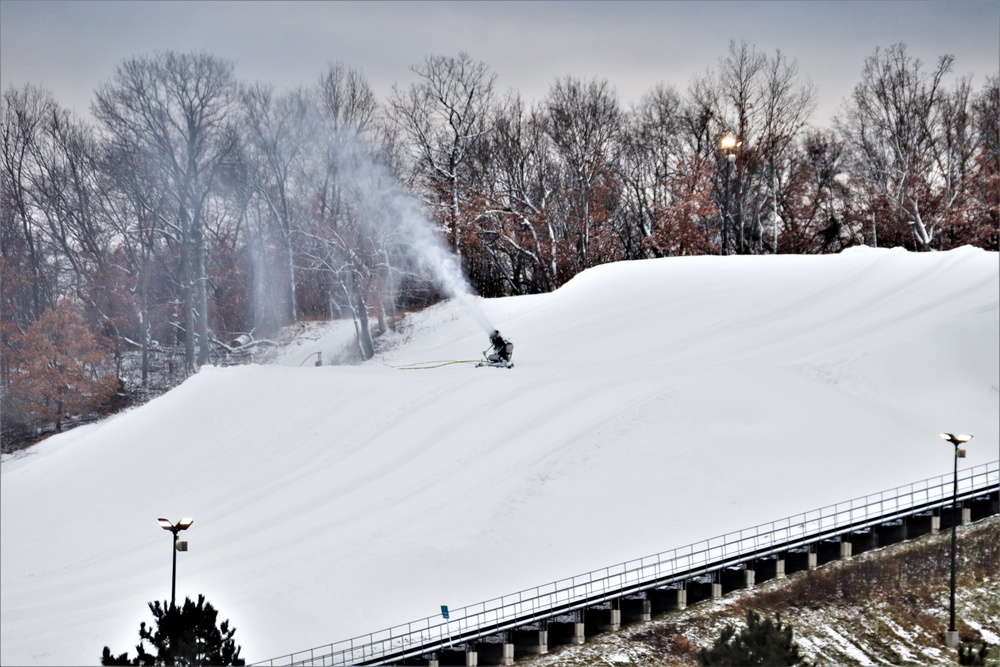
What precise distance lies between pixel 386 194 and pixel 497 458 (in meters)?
24.3

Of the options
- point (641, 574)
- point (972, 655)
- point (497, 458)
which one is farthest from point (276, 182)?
point (972, 655)

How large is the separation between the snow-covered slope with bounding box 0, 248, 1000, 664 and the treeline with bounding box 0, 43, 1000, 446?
28.8 ft

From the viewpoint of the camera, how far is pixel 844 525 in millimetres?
26609

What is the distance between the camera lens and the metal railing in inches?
879

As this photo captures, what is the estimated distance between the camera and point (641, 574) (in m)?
24.8

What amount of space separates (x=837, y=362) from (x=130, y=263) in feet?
113

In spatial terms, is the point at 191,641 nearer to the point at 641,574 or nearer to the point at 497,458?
the point at 641,574

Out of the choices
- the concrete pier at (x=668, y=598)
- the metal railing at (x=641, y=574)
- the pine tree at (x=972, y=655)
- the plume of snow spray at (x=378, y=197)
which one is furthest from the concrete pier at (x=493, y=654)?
the plume of snow spray at (x=378, y=197)

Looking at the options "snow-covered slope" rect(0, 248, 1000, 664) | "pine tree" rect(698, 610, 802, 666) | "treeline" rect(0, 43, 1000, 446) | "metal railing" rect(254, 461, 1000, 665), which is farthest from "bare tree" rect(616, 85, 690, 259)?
"pine tree" rect(698, 610, 802, 666)

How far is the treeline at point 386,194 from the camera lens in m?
52.3

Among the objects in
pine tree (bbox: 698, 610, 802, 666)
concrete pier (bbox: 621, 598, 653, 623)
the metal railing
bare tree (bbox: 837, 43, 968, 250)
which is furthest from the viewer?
bare tree (bbox: 837, 43, 968, 250)

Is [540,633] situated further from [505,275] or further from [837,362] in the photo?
[505,275]

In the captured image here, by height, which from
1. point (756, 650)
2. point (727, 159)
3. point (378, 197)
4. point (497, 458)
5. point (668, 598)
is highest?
point (727, 159)

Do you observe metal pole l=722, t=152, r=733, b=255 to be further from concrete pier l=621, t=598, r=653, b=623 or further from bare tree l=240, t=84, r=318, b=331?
concrete pier l=621, t=598, r=653, b=623
